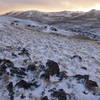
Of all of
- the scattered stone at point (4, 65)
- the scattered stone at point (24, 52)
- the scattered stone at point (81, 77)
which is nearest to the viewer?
the scattered stone at point (81, 77)

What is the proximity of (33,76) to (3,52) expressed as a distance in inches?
151

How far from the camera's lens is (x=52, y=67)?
1491cm

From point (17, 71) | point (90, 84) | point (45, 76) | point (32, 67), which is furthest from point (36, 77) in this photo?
→ point (90, 84)

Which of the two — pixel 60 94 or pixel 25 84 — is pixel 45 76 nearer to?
pixel 25 84

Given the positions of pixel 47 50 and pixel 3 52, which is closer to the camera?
pixel 3 52

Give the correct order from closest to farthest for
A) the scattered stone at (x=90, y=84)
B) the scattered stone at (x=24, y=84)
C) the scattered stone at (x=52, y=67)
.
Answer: the scattered stone at (x=24, y=84) → the scattered stone at (x=90, y=84) → the scattered stone at (x=52, y=67)

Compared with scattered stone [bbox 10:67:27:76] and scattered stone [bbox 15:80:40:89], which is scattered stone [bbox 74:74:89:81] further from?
scattered stone [bbox 10:67:27:76]

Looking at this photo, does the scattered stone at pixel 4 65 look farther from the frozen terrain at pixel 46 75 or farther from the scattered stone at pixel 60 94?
the scattered stone at pixel 60 94

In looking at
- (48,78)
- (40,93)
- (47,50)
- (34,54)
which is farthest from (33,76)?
(47,50)

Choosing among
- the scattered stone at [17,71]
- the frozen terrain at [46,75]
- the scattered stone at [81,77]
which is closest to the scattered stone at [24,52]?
the frozen terrain at [46,75]

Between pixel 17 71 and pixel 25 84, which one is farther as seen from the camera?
pixel 17 71

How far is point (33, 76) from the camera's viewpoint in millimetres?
14133

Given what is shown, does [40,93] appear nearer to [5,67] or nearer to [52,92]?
[52,92]

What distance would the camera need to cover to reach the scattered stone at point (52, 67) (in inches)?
569
